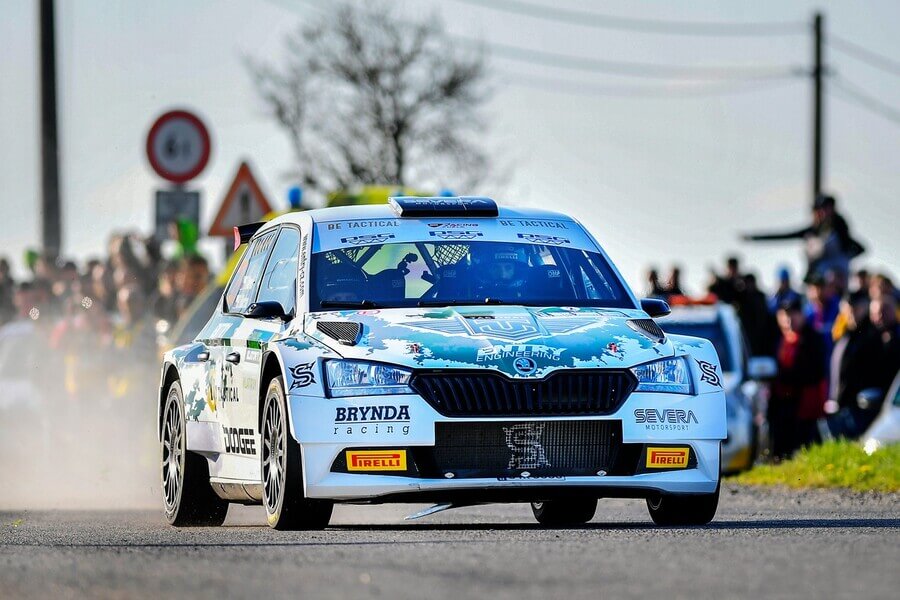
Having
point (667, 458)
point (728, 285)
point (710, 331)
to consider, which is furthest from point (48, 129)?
point (667, 458)

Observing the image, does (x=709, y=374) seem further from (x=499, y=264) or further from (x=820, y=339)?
(x=820, y=339)

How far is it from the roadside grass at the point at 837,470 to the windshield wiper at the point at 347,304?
17.9 ft

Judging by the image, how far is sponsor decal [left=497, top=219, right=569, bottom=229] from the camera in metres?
12.2

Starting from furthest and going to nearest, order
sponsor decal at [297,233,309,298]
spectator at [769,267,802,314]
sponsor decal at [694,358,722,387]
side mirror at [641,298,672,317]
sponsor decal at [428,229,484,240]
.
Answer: spectator at [769,267,802,314]
sponsor decal at [428,229,484,240]
side mirror at [641,298,672,317]
sponsor decal at [297,233,309,298]
sponsor decal at [694,358,722,387]

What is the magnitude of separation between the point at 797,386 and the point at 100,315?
7148 mm

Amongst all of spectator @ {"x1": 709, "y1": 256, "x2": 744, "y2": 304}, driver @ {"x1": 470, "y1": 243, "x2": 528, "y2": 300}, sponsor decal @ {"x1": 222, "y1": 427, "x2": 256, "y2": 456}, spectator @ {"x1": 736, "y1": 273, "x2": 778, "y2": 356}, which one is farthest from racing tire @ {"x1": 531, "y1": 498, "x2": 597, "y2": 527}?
spectator @ {"x1": 709, "y1": 256, "x2": 744, "y2": 304}

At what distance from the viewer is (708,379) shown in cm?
1109

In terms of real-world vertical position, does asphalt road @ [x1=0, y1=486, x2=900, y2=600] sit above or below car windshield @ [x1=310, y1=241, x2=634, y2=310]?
below

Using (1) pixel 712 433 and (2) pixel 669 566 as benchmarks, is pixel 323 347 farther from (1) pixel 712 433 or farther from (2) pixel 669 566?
(2) pixel 669 566

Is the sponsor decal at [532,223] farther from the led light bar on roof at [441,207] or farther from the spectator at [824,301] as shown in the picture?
the spectator at [824,301]

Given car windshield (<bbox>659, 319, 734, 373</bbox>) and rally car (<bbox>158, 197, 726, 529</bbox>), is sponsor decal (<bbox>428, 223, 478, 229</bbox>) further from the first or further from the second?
car windshield (<bbox>659, 319, 734, 373</bbox>)

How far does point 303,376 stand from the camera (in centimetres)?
1062

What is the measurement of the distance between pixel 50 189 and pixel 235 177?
248 inches

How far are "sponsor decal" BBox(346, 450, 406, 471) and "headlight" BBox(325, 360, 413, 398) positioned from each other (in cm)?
27
